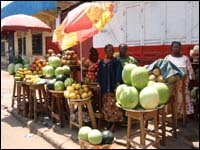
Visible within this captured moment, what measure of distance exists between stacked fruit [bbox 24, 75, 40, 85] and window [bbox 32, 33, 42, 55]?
→ 9500mm

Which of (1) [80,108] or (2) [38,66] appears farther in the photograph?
(2) [38,66]

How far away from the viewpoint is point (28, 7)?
1495 centimetres

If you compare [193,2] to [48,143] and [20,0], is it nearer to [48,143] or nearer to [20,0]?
[48,143]

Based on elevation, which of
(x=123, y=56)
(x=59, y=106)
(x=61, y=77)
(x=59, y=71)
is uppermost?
(x=123, y=56)

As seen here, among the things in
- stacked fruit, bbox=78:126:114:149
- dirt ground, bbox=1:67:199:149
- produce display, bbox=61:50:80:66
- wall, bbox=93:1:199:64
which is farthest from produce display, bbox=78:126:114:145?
wall, bbox=93:1:199:64

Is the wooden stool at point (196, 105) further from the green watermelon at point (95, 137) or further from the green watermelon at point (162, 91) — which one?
the green watermelon at point (95, 137)

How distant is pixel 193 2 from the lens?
21.0 feet

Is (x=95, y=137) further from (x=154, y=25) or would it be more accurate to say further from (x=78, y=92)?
(x=154, y=25)

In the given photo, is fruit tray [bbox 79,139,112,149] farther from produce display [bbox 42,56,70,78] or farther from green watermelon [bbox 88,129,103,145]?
produce display [bbox 42,56,70,78]

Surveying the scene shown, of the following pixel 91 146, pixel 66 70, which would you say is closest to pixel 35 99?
pixel 66 70

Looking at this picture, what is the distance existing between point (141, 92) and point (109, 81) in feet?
4.13

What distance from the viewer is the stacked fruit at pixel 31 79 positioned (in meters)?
6.91

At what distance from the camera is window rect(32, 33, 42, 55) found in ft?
54.3

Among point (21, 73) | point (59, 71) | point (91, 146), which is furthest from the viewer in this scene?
point (21, 73)
